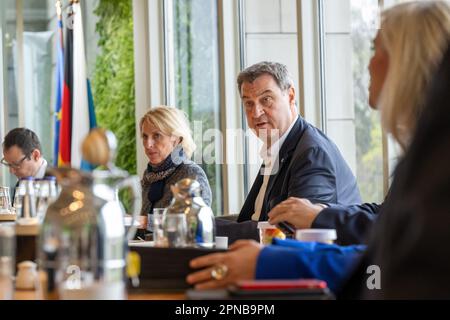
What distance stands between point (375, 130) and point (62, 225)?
322 centimetres

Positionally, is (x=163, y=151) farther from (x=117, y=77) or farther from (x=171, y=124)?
(x=117, y=77)

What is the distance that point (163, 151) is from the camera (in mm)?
5680

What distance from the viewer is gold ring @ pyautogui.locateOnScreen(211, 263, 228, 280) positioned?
1.99 m

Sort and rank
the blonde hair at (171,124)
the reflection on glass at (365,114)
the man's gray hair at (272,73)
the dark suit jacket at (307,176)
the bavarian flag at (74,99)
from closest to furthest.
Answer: the dark suit jacket at (307,176), the man's gray hair at (272,73), the reflection on glass at (365,114), the blonde hair at (171,124), the bavarian flag at (74,99)

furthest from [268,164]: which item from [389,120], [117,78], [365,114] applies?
[117,78]

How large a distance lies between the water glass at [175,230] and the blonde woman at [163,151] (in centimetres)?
293

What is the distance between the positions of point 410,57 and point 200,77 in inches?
215

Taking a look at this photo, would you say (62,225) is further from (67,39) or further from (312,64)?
(67,39)

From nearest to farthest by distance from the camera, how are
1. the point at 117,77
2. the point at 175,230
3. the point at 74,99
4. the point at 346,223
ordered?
the point at 175,230, the point at 346,223, the point at 74,99, the point at 117,77

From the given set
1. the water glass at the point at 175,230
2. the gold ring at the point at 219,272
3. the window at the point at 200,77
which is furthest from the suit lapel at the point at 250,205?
the window at the point at 200,77

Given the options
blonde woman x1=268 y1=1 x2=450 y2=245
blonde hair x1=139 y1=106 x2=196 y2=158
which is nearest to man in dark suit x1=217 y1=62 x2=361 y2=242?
blonde hair x1=139 y1=106 x2=196 y2=158

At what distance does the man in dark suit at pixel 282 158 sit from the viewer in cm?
Answer: 398

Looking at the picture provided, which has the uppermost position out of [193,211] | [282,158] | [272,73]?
[272,73]

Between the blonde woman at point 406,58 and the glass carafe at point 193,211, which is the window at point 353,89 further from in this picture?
the blonde woman at point 406,58
